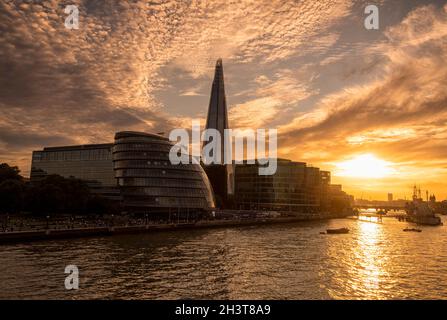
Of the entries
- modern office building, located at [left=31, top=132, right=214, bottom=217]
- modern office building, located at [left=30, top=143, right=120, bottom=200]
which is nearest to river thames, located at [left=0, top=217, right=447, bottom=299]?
modern office building, located at [left=31, top=132, right=214, bottom=217]

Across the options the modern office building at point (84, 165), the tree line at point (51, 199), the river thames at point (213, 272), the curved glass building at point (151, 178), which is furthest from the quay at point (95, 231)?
the modern office building at point (84, 165)

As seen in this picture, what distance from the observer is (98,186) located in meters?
143

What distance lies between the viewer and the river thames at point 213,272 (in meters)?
32.9

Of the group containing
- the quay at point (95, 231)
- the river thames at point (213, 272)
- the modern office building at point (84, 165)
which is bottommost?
the river thames at point (213, 272)

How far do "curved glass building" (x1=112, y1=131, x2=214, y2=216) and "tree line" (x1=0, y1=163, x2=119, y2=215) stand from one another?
13.7 meters

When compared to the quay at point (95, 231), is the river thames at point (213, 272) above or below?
below

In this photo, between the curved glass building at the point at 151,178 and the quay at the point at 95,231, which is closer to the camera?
the quay at the point at 95,231

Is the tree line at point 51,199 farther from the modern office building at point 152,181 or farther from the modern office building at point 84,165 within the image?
the modern office building at point 84,165

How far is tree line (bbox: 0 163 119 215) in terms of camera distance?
91438 millimetres

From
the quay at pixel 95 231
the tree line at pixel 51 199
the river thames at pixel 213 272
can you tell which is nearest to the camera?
the river thames at pixel 213 272

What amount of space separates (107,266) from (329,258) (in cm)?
3292

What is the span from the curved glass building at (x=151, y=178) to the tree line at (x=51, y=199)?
540 inches
